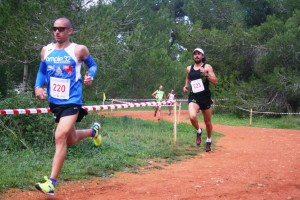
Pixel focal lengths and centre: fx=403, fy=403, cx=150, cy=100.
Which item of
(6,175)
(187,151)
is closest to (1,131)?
(6,175)

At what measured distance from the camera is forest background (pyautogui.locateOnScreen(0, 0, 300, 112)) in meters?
12.4

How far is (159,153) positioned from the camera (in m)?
7.82

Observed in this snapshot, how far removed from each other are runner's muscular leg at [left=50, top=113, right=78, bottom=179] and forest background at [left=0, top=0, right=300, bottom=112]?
176 inches

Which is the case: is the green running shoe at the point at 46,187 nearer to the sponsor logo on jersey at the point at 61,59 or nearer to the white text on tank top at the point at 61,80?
the white text on tank top at the point at 61,80

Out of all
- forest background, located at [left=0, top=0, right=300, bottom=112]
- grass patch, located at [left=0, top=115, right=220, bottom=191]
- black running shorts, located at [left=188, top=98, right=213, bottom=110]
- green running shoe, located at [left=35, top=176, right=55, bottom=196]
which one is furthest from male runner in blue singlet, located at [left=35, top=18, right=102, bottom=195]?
forest background, located at [left=0, top=0, right=300, bottom=112]

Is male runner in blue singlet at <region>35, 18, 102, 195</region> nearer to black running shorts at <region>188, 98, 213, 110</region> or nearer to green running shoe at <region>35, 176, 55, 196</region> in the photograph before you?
green running shoe at <region>35, 176, 55, 196</region>

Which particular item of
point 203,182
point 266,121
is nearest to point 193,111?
point 203,182

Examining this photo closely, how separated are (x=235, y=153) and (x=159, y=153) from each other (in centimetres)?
184

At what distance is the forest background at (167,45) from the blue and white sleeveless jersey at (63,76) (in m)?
4.28

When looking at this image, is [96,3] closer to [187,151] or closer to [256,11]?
[187,151]

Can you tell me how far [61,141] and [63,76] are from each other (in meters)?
0.79

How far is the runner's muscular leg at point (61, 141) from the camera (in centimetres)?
463

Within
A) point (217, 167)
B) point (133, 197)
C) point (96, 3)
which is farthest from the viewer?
point (96, 3)

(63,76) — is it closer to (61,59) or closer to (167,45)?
(61,59)
